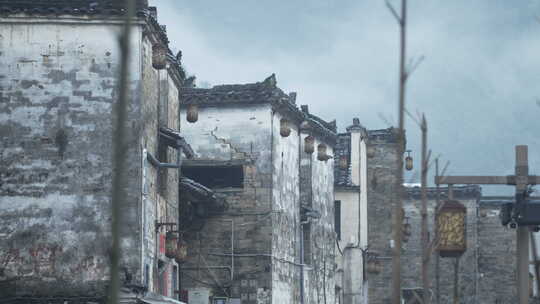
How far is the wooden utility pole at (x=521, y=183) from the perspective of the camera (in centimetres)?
1605

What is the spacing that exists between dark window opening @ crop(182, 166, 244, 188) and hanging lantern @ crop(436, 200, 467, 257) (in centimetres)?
2016

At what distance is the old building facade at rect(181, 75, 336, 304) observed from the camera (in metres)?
34.7

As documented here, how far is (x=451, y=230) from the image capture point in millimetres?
15516

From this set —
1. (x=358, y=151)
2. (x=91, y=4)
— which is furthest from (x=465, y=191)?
(x=91, y=4)

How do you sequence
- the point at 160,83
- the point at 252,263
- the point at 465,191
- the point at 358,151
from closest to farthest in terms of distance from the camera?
the point at 160,83 < the point at 252,263 < the point at 358,151 < the point at 465,191

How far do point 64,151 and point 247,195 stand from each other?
11.4 m

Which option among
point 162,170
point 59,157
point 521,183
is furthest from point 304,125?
point 521,183

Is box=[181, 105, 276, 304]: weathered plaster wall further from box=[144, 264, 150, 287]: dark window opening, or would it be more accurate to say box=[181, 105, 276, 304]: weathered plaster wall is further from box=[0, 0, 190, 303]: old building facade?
box=[0, 0, 190, 303]: old building facade

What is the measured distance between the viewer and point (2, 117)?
2453cm

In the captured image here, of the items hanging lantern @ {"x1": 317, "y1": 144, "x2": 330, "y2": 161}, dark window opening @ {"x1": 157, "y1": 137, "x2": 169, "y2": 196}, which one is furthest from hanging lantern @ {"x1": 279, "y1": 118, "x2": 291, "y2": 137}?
dark window opening @ {"x1": 157, "y1": 137, "x2": 169, "y2": 196}

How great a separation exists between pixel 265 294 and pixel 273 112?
5667 mm

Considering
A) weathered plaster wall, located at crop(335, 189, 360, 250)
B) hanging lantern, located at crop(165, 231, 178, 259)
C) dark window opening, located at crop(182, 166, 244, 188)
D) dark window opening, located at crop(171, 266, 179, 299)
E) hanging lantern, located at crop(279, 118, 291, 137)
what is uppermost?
hanging lantern, located at crop(279, 118, 291, 137)

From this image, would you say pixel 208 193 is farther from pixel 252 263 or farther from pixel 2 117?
pixel 2 117

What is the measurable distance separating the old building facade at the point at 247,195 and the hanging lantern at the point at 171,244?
558cm
